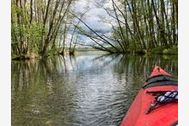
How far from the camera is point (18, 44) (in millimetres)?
20859

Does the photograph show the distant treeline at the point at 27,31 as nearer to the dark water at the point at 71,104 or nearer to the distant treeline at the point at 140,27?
the distant treeline at the point at 140,27

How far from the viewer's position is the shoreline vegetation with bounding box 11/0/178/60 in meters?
21.4

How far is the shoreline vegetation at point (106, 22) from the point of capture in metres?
21.4

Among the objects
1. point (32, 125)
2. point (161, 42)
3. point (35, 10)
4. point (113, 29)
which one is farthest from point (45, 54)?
point (32, 125)

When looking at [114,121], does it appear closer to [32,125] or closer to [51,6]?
[32,125]

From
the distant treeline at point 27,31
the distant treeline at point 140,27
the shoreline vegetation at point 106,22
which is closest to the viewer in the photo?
the distant treeline at point 27,31

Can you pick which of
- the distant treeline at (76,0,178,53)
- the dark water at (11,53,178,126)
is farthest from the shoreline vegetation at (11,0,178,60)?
the dark water at (11,53,178,126)

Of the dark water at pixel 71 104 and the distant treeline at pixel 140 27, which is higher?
the distant treeline at pixel 140 27

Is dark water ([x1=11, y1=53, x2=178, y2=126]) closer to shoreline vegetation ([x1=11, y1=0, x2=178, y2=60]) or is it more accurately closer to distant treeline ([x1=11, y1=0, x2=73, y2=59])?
shoreline vegetation ([x1=11, y1=0, x2=178, y2=60])

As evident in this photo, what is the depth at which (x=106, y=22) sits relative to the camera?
37.2 metres

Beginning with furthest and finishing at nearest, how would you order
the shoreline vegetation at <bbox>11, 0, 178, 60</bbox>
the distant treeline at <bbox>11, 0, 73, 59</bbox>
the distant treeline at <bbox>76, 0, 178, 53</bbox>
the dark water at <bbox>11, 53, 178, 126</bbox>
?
1. the distant treeline at <bbox>76, 0, 178, 53</bbox>
2. the shoreline vegetation at <bbox>11, 0, 178, 60</bbox>
3. the distant treeline at <bbox>11, 0, 73, 59</bbox>
4. the dark water at <bbox>11, 53, 178, 126</bbox>

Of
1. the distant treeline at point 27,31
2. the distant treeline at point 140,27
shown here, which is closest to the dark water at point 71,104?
the distant treeline at point 27,31

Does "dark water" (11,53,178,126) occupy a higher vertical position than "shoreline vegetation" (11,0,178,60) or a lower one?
lower
